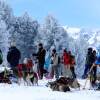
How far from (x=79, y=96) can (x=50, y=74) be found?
8.56 meters

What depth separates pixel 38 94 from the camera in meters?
21.7

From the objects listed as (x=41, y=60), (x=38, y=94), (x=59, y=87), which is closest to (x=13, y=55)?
(x=41, y=60)

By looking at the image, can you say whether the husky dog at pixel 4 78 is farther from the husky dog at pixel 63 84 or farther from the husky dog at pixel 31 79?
the husky dog at pixel 63 84

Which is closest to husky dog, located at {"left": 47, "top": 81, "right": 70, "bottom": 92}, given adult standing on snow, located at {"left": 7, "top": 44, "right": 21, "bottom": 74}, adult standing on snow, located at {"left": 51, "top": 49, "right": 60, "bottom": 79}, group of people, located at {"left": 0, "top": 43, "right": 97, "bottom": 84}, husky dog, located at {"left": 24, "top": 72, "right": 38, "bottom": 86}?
husky dog, located at {"left": 24, "top": 72, "right": 38, "bottom": 86}

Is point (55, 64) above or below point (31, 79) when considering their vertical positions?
above

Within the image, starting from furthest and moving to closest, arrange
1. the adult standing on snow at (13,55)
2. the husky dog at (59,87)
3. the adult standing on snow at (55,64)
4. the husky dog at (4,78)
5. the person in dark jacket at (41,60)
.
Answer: the adult standing on snow at (55,64), the person in dark jacket at (41,60), the adult standing on snow at (13,55), the husky dog at (4,78), the husky dog at (59,87)

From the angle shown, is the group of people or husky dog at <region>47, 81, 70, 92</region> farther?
the group of people

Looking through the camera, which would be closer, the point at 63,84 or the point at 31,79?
the point at 63,84

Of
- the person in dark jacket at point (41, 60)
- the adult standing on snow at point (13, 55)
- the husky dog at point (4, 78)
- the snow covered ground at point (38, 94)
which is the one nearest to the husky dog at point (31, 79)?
the snow covered ground at point (38, 94)

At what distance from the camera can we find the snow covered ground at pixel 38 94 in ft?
67.2

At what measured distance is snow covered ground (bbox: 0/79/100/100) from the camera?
20.5 metres

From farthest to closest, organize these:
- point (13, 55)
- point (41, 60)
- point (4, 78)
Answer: point (41, 60), point (13, 55), point (4, 78)

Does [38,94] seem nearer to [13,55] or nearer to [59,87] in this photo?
[59,87]

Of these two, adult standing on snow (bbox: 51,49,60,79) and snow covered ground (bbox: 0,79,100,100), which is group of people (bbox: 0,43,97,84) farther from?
snow covered ground (bbox: 0,79,100,100)
